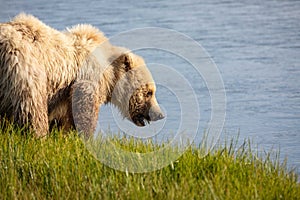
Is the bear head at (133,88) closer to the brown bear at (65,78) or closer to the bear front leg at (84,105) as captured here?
the brown bear at (65,78)

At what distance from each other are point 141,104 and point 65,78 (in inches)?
36.3

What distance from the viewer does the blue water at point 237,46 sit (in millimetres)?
9367

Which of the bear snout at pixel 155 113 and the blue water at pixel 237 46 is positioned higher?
the blue water at pixel 237 46

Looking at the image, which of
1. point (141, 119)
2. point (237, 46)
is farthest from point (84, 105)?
point (237, 46)

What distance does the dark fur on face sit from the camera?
7590mm

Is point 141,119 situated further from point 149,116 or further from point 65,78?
point 65,78

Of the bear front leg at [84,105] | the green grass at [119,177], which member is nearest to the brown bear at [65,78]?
the bear front leg at [84,105]

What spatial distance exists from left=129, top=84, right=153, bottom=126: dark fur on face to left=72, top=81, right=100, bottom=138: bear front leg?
554mm

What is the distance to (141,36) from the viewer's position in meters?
13.7

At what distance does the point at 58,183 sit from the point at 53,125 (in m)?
1.70

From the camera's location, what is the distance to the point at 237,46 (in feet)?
42.8

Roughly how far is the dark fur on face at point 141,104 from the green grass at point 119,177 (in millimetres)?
1201

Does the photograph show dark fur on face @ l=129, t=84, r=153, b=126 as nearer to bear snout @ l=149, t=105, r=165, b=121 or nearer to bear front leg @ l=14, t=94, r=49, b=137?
bear snout @ l=149, t=105, r=165, b=121

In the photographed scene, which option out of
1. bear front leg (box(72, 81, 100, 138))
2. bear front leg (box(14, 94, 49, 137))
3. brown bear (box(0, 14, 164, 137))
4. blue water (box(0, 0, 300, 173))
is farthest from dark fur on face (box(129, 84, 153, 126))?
blue water (box(0, 0, 300, 173))
